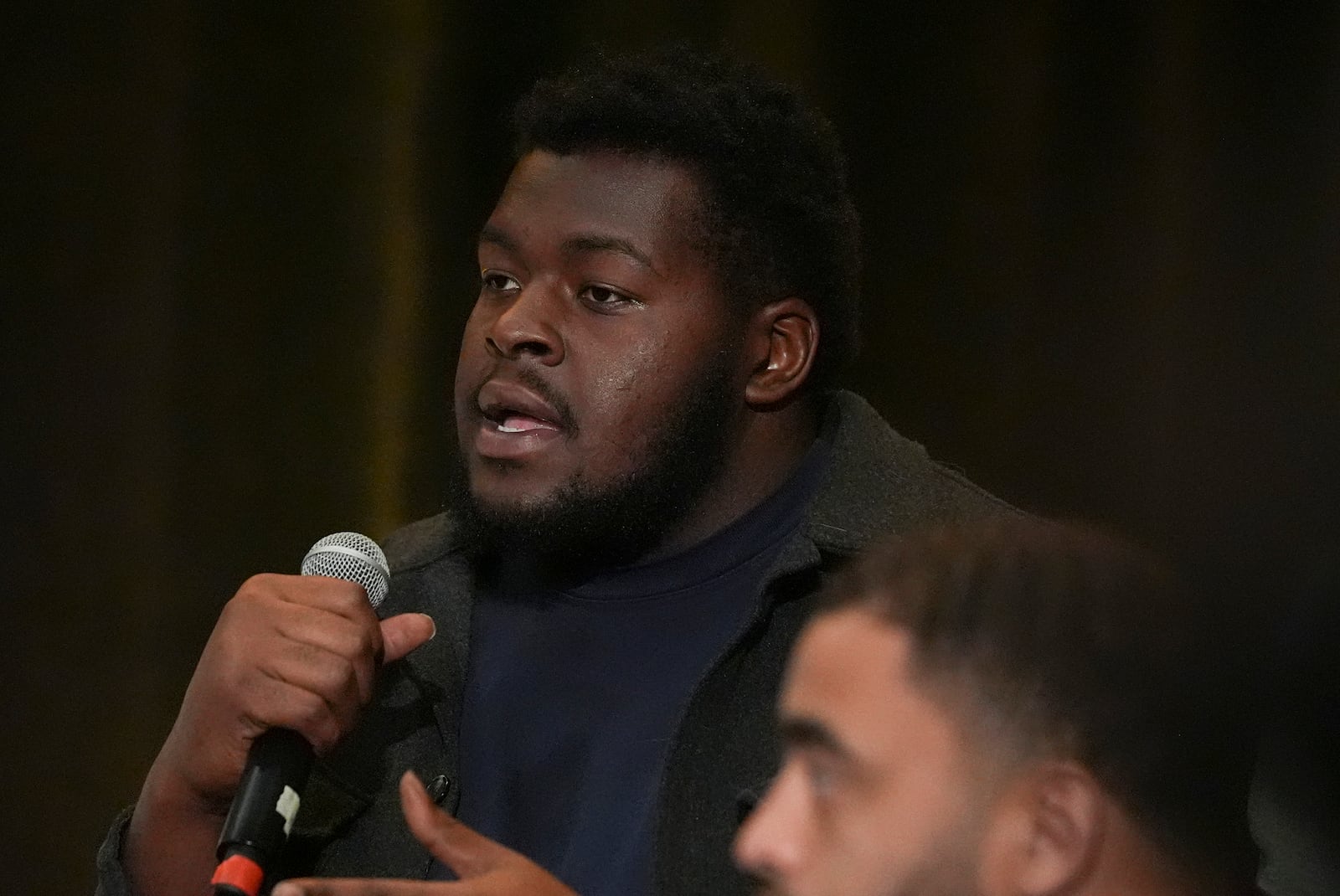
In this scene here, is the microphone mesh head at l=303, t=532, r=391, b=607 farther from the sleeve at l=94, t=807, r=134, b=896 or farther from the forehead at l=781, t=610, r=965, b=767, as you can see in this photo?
the forehead at l=781, t=610, r=965, b=767

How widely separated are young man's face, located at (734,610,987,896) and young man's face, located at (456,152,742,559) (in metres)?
0.68

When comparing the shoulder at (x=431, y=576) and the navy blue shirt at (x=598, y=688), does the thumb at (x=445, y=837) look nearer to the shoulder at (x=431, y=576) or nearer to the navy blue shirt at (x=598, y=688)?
the navy blue shirt at (x=598, y=688)

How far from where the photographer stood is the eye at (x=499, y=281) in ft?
5.63

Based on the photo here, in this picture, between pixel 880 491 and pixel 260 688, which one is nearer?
pixel 260 688

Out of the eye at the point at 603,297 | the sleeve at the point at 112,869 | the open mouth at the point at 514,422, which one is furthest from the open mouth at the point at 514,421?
the sleeve at the point at 112,869

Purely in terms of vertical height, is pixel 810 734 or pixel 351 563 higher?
pixel 810 734

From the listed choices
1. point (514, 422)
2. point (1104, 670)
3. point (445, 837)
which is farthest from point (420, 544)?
point (1104, 670)

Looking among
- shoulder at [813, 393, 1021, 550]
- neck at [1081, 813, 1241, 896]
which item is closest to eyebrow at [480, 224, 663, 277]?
shoulder at [813, 393, 1021, 550]

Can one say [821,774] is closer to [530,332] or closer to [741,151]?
[530,332]

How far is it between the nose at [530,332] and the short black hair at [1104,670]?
0.70 m

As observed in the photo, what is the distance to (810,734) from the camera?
973 millimetres

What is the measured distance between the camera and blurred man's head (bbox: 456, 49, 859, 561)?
5.39 ft

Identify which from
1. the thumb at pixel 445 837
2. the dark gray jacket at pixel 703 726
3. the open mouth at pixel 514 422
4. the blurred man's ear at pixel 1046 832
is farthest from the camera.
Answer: the open mouth at pixel 514 422

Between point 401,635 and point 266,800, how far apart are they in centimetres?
22
